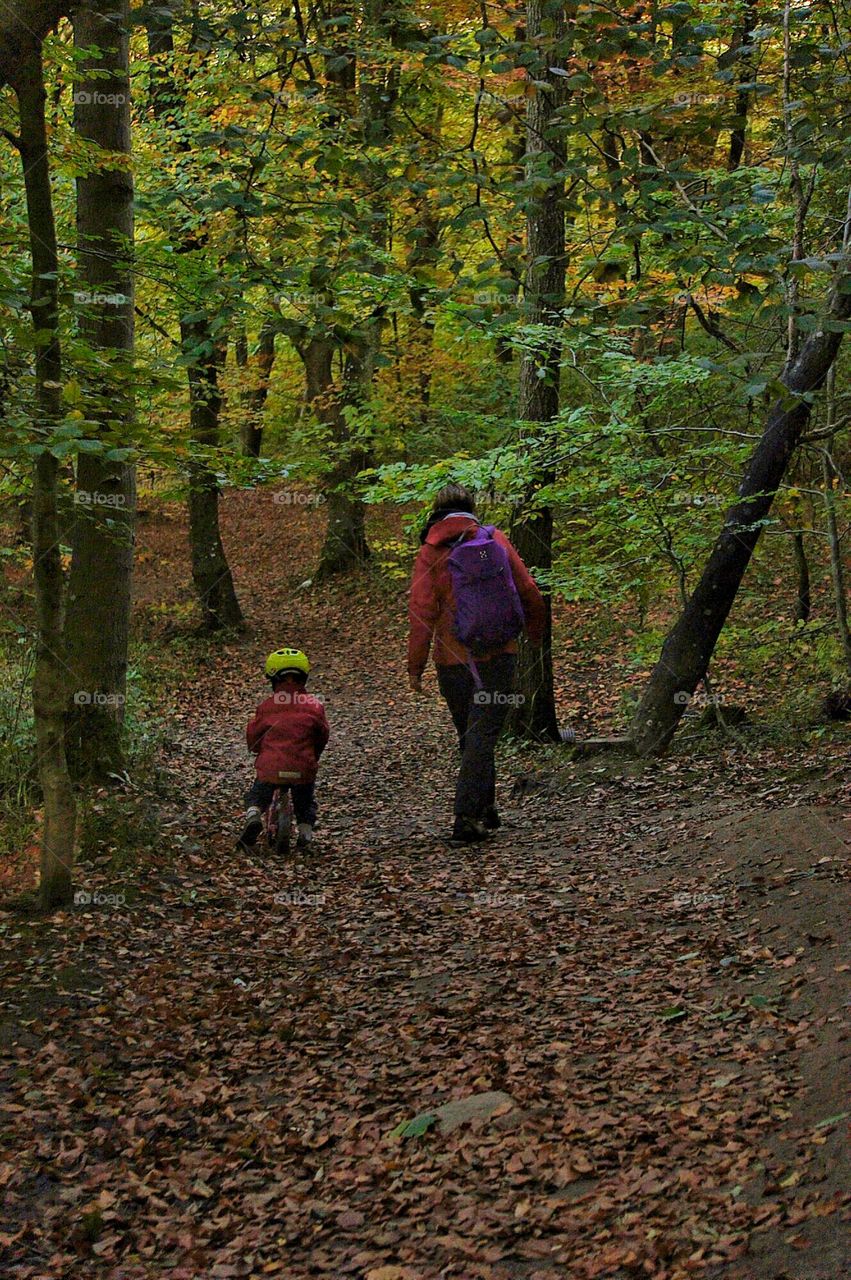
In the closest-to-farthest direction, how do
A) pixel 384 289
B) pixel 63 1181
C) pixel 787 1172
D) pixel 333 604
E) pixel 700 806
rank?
pixel 787 1172 → pixel 63 1181 → pixel 700 806 → pixel 384 289 → pixel 333 604

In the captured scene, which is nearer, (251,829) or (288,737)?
(251,829)

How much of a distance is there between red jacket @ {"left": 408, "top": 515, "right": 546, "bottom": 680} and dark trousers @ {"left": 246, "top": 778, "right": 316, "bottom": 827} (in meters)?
1.26

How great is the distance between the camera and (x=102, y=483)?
843 cm

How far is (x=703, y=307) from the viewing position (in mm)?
10570

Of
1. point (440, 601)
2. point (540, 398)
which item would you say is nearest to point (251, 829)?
point (440, 601)

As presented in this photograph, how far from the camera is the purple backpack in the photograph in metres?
8.20

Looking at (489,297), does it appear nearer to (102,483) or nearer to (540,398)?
(540,398)

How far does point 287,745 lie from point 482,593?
1.87 meters

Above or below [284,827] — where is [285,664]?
above

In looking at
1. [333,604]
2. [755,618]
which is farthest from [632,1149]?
[333,604]

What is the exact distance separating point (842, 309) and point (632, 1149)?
6.65m

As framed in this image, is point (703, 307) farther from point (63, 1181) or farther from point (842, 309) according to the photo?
point (63, 1181)

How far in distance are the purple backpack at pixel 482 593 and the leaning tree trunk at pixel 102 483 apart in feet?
8.15

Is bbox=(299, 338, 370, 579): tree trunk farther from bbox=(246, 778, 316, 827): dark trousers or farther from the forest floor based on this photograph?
the forest floor
